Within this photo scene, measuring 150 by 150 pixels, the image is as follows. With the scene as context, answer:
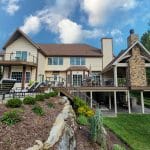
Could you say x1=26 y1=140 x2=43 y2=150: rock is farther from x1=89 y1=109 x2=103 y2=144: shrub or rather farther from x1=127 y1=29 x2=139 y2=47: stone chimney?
x1=127 y1=29 x2=139 y2=47: stone chimney

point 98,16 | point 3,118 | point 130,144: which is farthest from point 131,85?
point 3,118

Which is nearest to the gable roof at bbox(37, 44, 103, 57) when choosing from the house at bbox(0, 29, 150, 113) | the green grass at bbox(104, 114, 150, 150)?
the house at bbox(0, 29, 150, 113)

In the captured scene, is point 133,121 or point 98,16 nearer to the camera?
point 133,121

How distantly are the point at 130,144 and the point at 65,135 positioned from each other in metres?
4.95

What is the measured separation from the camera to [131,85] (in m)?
22.4

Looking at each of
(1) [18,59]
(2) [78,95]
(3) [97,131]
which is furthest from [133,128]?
(1) [18,59]

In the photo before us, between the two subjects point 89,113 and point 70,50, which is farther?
point 70,50

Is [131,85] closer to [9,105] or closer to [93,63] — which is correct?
[93,63]

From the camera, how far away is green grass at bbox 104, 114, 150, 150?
12.2 m

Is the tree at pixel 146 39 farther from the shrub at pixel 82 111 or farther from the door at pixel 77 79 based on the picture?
the shrub at pixel 82 111

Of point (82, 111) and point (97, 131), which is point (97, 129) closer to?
point (97, 131)

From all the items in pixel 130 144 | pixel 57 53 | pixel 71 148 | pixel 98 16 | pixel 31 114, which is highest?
pixel 98 16

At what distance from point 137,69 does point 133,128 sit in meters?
8.88

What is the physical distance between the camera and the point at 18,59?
82.9 feet
